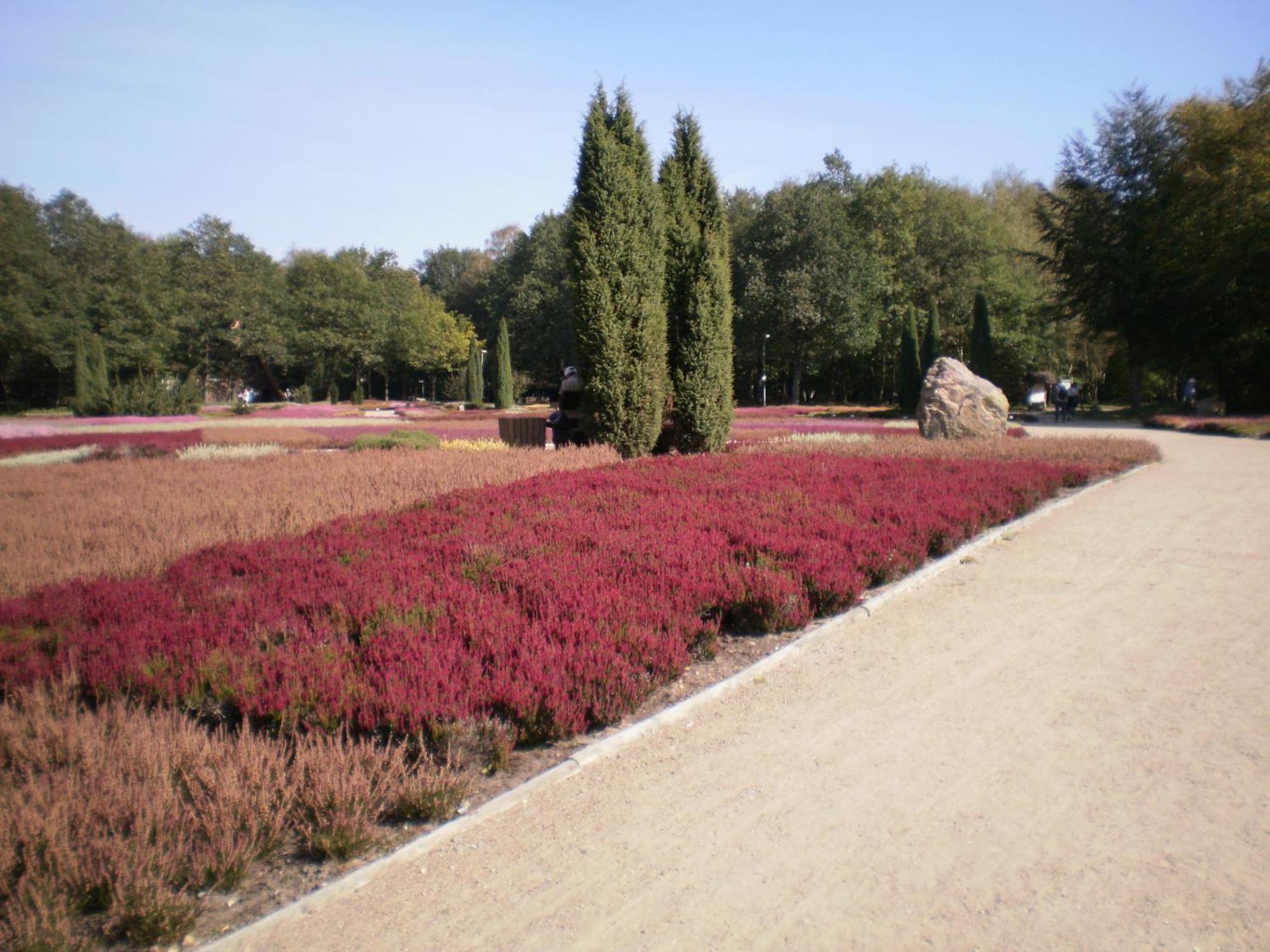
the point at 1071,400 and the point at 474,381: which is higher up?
the point at 474,381

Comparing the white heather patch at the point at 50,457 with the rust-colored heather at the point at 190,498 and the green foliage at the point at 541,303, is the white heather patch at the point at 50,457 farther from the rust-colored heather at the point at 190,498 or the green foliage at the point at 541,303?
the green foliage at the point at 541,303

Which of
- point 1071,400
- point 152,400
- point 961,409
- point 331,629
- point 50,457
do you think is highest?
point 152,400

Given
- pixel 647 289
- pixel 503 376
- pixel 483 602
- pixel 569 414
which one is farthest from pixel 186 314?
pixel 483 602

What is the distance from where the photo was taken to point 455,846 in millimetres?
3275

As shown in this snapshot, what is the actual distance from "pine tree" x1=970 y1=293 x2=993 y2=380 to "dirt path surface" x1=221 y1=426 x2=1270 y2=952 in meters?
36.8

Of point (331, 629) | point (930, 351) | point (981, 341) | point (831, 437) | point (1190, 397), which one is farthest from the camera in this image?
point (930, 351)

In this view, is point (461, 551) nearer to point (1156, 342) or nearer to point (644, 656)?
point (644, 656)

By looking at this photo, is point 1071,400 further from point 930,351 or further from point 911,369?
point 911,369

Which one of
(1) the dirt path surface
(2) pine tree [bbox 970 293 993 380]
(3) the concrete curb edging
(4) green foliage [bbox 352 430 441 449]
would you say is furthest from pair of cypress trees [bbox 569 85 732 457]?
(2) pine tree [bbox 970 293 993 380]

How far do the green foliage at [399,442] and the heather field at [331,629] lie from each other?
494 cm

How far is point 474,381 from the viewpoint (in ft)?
178

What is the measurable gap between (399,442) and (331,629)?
469 inches

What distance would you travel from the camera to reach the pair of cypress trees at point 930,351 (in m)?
40.0

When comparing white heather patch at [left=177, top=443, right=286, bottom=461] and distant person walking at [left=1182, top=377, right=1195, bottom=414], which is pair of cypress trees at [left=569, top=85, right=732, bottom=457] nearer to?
white heather patch at [left=177, top=443, right=286, bottom=461]
